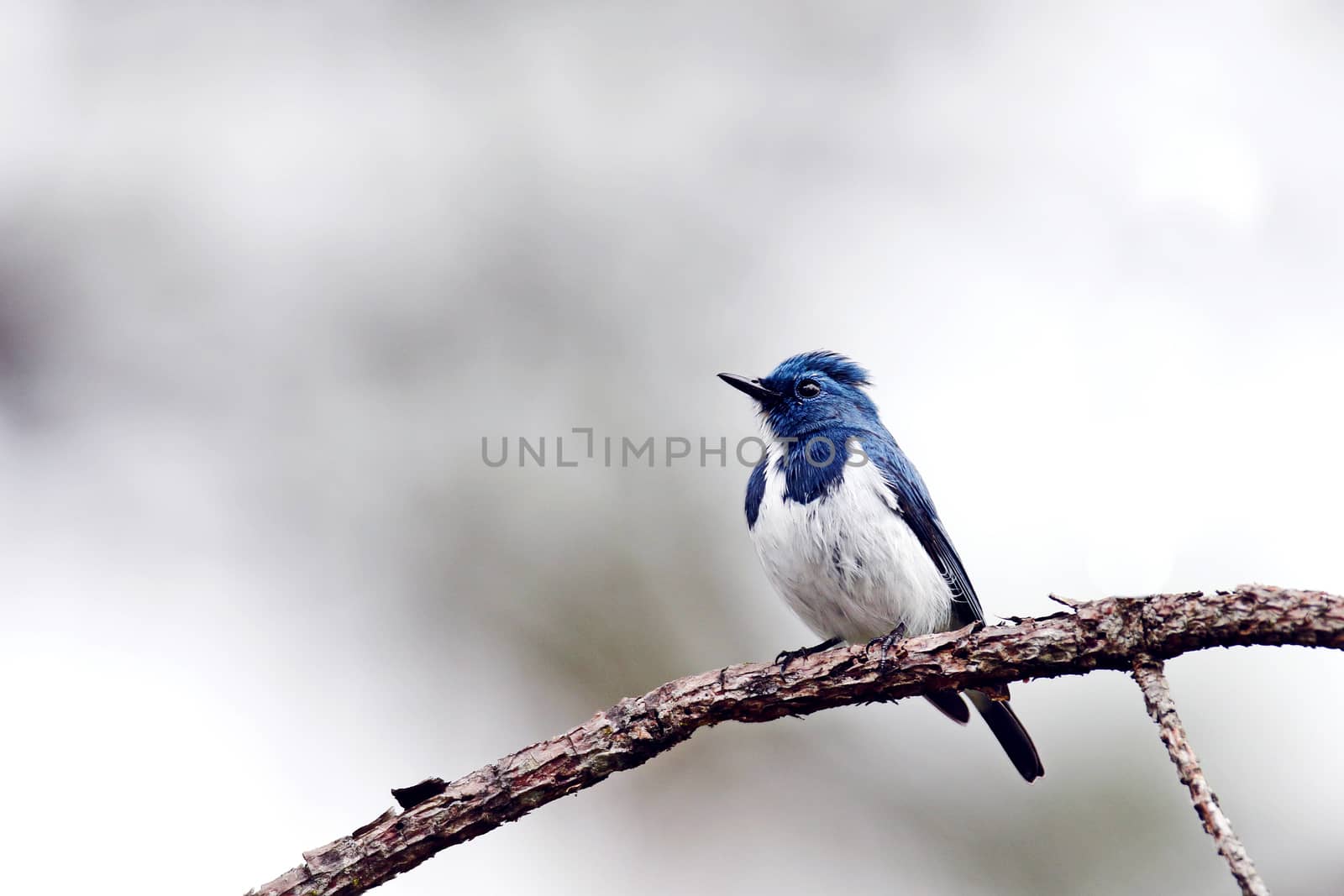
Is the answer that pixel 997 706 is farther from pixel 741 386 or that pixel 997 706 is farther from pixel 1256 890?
pixel 1256 890

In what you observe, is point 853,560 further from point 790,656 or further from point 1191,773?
point 1191,773

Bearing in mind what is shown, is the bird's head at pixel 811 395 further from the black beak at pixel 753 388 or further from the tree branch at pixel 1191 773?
the tree branch at pixel 1191 773

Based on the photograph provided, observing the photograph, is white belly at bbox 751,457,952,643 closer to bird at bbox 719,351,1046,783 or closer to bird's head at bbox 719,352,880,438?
bird at bbox 719,351,1046,783

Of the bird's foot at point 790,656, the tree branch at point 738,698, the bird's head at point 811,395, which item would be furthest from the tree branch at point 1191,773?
the bird's head at point 811,395

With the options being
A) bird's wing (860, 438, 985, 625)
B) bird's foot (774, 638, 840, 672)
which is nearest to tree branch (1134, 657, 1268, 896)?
bird's foot (774, 638, 840, 672)

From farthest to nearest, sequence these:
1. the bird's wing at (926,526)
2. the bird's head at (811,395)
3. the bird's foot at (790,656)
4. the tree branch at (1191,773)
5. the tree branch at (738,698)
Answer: the bird's head at (811,395) < the bird's wing at (926,526) < the bird's foot at (790,656) < the tree branch at (738,698) < the tree branch at (1191,773)

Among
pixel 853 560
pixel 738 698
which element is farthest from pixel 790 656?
pixel 853 560
